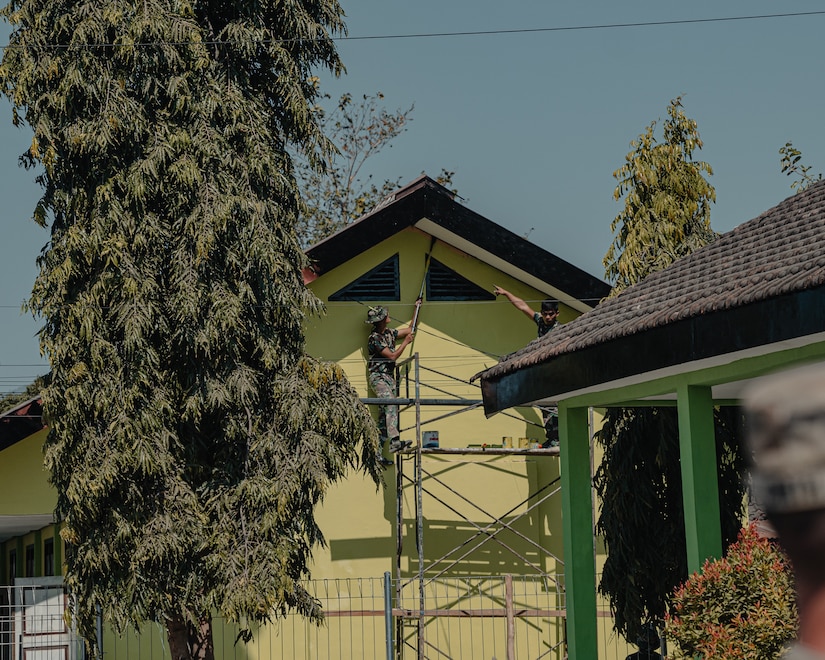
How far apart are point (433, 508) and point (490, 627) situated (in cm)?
185

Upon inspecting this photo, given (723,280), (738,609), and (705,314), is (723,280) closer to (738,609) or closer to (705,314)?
(705,314)

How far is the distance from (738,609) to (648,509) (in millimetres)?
5155

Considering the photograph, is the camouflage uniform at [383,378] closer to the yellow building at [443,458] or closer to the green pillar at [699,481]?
the yellow building at [443,458]

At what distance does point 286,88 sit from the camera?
1401 cm

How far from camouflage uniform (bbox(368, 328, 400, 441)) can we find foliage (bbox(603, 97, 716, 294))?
11.3 ft

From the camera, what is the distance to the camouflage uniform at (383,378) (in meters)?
17.3

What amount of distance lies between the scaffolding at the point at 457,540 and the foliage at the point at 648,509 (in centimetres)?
289

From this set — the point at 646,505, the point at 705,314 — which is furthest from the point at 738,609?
the point at 646,505

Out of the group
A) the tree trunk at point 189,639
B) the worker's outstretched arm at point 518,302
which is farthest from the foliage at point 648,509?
the worker's outstretched arm at point 518,302

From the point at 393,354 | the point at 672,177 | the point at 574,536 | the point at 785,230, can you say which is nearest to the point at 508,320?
the point at 393,354

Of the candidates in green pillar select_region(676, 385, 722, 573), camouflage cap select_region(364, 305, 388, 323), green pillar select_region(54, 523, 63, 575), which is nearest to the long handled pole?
camouflage cap select_region(364, 305, 388, 323)

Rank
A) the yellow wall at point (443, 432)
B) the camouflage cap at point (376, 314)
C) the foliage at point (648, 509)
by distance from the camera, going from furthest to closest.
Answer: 1. the camouflage cap at point (376, 314)
2. the yellow wall at point (443, 432)
3. the foliage at point (648, 509)

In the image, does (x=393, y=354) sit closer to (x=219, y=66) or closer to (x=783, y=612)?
(x=219, y=66)

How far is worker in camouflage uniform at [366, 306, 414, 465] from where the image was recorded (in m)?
17.2
